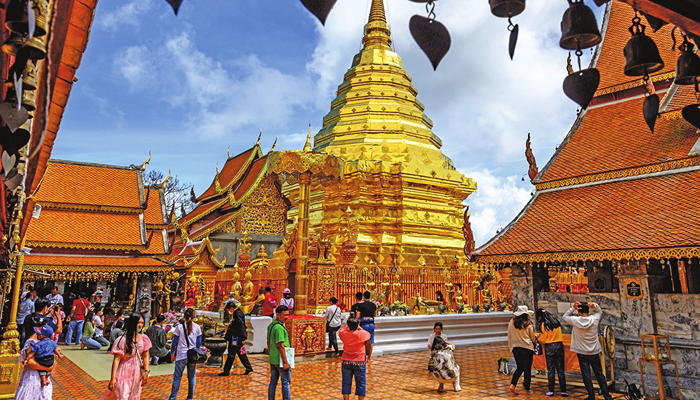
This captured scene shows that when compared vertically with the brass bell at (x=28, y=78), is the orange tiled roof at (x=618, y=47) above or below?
above

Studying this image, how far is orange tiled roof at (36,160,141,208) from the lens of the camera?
1677 centimetres

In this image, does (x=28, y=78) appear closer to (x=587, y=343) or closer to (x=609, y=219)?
(x=587, y=343)

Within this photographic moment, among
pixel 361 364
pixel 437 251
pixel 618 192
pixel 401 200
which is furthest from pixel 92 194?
pixel 618 192

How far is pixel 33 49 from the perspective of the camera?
6.05ft

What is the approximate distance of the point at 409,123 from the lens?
18.9 meters

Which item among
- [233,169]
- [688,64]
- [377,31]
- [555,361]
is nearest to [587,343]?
[555,361]

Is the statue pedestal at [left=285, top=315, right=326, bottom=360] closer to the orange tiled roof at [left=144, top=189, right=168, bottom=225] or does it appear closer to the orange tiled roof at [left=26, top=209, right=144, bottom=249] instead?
the orange tiled roof at [left=26, top=209, right=144, bottom=249]

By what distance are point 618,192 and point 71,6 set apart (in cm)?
831

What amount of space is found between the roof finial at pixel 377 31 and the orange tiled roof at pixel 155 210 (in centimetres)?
1103

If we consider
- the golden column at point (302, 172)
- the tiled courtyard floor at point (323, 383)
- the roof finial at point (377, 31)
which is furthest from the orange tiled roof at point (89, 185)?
the roof finial at point (377, 31)

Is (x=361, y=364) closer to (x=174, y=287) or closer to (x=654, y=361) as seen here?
(x=654, y=361)

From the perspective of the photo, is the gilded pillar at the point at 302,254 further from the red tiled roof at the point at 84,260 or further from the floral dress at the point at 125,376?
the red tiled roof at the point at 84,260

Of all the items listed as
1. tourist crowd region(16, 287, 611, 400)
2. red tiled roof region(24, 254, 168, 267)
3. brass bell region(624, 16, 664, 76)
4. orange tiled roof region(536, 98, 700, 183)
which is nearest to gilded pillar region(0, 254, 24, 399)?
tourist crowd region(16, 287, 611, 400)

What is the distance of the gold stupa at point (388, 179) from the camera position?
1666 cm
